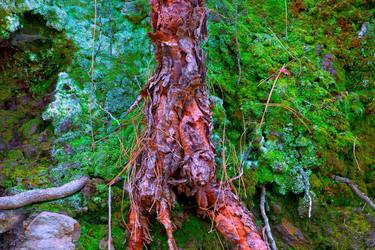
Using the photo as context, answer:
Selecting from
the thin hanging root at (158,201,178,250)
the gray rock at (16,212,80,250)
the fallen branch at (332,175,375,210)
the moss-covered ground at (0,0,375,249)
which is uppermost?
the moss-covered ground at (0,0,375,249)

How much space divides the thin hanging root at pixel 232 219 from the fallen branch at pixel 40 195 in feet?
3.02

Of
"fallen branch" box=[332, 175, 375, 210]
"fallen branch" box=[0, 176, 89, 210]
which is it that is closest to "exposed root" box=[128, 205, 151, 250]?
"fallen branch" box=[0, 176, 89, 210]

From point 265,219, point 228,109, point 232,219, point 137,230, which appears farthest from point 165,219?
point 228,109

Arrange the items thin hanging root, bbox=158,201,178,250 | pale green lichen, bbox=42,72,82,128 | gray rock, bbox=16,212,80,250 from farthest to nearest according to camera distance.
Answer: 1. pale green lichen, bbox=42,72,82,128
2. gray rock, bbox=16,212,80,250
3. thin hanging root, bbox=158,201,178,250

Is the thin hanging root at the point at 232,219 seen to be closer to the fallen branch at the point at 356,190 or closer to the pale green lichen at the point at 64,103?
the fallen branch at the point at 356,190

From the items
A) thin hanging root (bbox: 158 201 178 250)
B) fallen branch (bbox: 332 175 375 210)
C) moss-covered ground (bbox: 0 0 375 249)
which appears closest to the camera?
thin hanging root (bbox: 158 201 178 250)

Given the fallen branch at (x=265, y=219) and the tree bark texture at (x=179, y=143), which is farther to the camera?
the fallen branch at (x=265, y=219)

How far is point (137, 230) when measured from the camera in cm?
234

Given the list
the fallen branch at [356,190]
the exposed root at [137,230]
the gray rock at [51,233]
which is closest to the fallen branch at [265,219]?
the fallen branch at [356,190]

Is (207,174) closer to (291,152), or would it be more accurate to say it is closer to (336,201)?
(291,152)

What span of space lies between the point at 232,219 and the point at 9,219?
4.56 ft

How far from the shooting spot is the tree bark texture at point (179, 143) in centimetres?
234

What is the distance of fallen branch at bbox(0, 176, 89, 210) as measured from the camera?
247 centimetres

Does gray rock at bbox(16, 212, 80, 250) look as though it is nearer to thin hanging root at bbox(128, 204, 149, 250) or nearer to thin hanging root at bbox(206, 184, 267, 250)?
thin hanging root at bbox(128, 204, 149, 250)
